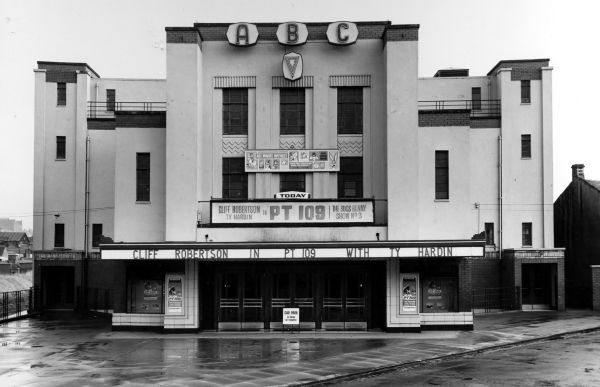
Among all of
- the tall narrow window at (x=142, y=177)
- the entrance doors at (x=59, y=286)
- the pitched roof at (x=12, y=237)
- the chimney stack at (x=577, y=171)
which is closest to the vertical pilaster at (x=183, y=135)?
the tall narrow window at (x=142, y=177)

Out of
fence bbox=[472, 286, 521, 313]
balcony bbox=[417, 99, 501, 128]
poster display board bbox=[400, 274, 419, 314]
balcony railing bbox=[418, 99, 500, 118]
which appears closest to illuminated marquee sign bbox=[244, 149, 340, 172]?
balcony bbox=[417, 99, 501, 128]

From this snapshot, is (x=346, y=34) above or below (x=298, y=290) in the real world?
above

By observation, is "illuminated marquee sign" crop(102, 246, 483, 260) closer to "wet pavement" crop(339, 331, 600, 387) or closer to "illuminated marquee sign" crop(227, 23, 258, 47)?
"wet pavement" crop(339, 331, 600, 387)

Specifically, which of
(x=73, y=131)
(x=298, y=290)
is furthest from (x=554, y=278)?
(x=73, y=131)

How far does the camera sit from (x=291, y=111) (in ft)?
94.1

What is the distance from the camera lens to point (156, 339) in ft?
82.9

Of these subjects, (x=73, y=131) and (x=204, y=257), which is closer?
(x=204, y=257)

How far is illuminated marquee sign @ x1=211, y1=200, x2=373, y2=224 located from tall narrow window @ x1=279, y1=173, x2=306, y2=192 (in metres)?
1.69

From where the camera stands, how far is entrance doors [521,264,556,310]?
122 ft

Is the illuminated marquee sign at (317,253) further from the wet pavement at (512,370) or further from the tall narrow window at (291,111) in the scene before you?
the tall narrow window at (291,111)

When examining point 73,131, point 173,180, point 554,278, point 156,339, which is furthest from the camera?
point 73,131

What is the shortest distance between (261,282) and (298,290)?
5.26 feet

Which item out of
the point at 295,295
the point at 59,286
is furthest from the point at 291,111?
the point at 59,286

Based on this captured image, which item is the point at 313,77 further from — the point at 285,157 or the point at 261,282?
the point at 261,282
